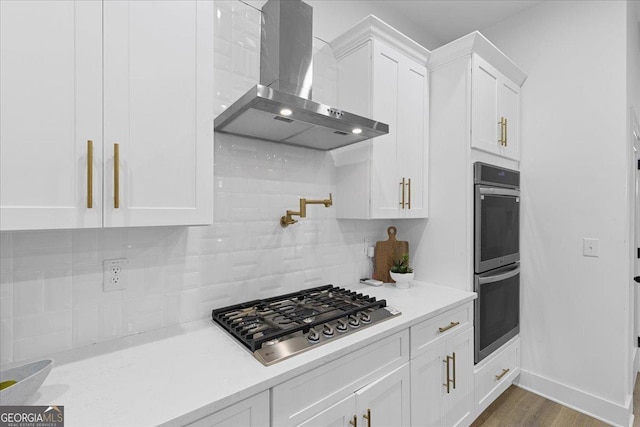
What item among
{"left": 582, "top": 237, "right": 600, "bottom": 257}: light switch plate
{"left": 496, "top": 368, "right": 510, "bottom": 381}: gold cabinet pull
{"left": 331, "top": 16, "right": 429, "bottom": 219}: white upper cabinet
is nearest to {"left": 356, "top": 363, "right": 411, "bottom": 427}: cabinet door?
{"left": 331, "top": 16, "right": 429, "bottom": 219}: white upper cabinet

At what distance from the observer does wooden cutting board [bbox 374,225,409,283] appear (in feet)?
7.54

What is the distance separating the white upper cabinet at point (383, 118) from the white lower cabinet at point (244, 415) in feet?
3.91

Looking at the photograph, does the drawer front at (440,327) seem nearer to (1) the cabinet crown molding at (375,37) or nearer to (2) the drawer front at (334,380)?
(2) the drawer front at (334,380)

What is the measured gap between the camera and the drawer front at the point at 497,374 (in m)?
2.08

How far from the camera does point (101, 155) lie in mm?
998

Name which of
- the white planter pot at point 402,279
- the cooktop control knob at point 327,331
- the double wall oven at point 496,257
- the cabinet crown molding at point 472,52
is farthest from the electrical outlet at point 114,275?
the cabinet crown molding at point 472,52

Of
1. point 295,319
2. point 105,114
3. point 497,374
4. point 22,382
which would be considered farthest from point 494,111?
point 22,382

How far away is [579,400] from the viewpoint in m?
2.26

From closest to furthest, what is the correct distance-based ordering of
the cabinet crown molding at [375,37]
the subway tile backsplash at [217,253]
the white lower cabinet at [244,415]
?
the white lower cabinet at [244,415] → the subway tile backsplash at [217,253] → the cabinet crown molding at [375,37]

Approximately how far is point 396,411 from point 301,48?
6.09 ft

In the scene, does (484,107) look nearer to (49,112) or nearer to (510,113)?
(510,113)

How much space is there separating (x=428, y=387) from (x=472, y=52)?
207 cm

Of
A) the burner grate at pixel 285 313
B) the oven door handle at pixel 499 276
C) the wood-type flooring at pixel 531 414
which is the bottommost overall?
the wood-type flooring at pixel 531 414

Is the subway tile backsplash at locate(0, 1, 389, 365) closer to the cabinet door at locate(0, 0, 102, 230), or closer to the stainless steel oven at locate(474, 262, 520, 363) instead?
the cabinet door at locate(0, 0, 102, 230)
